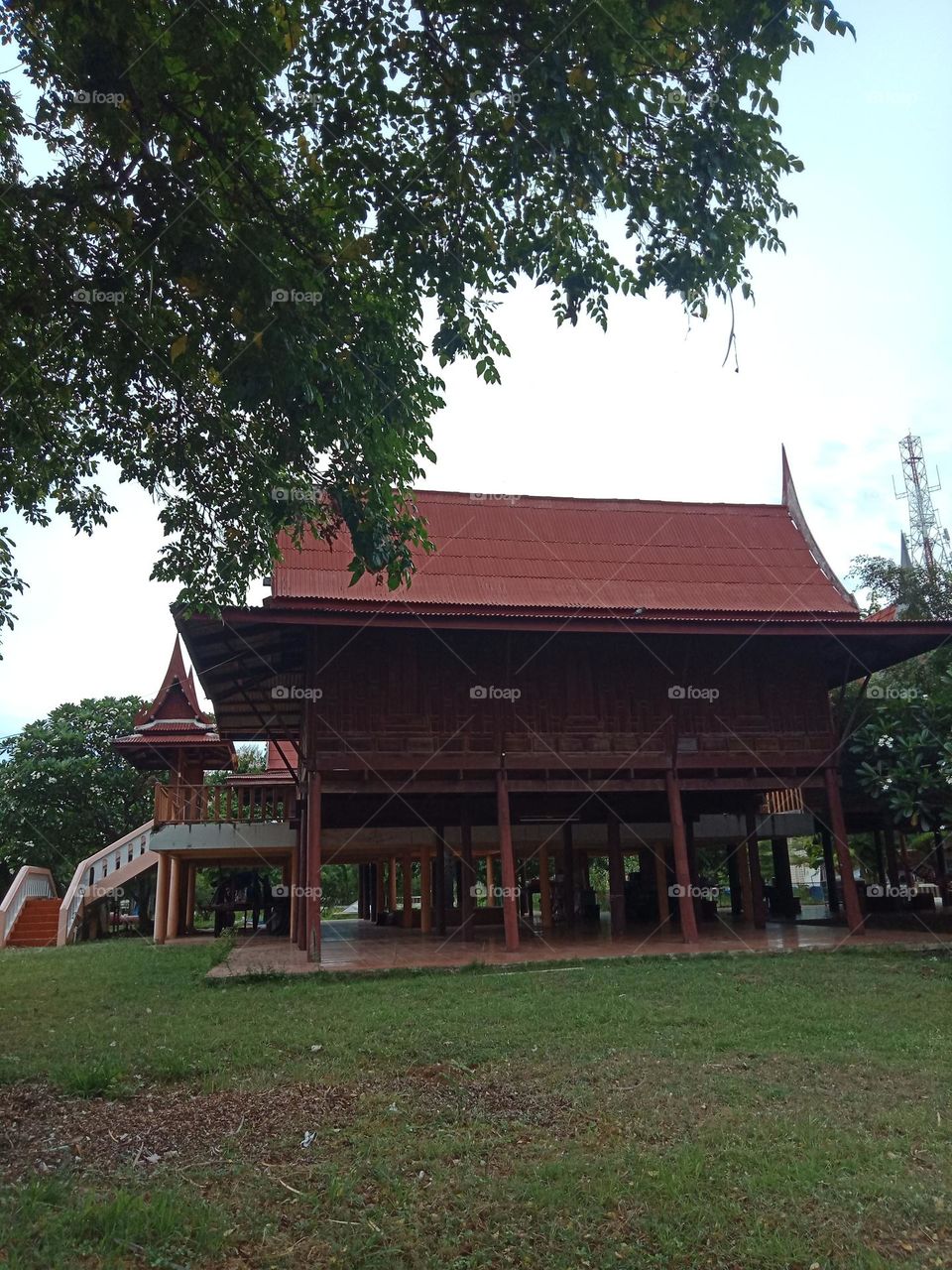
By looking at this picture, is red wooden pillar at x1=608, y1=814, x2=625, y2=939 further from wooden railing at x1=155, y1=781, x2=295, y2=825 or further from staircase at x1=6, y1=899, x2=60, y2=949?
staircase at x1=6, y1=899, x2=60, y2=949

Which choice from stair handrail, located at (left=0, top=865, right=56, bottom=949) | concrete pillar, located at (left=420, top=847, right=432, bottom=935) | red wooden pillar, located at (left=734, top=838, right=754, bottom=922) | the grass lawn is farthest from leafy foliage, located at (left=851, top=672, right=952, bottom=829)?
stair handrail, located at (left=0, top=865, right=56, bottom=949)

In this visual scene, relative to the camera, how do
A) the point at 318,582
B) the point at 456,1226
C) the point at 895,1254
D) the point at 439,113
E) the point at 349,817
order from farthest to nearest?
the point at 349,817 < the point at 318,582 < the point at 439,113 < the point at 456,1226 < the point at 895,1254

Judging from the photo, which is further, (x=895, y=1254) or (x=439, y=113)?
(x=439, y=113)

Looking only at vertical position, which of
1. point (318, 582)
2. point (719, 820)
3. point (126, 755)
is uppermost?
point (318, 582)

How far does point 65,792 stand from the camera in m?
28.8

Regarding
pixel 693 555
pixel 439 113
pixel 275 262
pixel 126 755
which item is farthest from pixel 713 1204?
pixel 126 755

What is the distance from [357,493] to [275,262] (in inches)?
64.4

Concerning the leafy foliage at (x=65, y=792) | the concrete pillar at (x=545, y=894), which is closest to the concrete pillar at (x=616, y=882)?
the concrete pillar at (x=545, y=894)

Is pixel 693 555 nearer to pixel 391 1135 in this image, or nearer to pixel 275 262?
pixel 275 262

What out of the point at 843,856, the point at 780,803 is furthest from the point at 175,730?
the point at 843,856

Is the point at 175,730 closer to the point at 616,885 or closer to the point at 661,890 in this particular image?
the point at 616,885

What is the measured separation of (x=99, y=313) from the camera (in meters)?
6.50

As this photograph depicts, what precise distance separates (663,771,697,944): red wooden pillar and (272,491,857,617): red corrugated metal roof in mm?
2630

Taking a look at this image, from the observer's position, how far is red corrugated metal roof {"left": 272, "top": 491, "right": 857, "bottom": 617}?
13.8m
